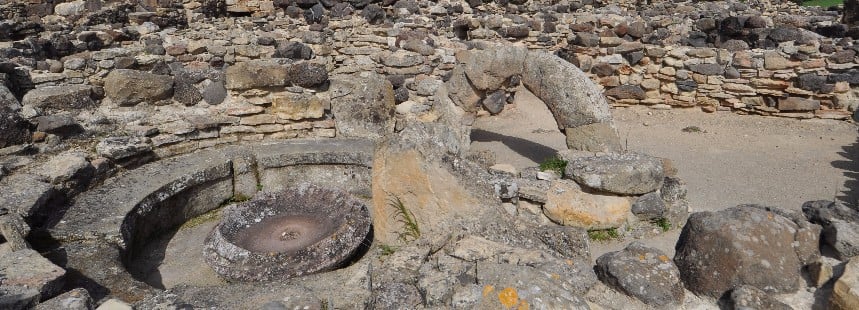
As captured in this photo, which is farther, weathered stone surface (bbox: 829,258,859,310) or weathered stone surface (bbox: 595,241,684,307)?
weathered stone surface (bbox: 595,241,684,307)

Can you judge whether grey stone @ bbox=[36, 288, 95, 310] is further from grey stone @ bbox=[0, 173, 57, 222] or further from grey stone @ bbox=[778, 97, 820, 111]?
grey stone @ bbox=[778, 97, 820, 111]

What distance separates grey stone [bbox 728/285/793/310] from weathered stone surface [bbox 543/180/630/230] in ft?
7.61

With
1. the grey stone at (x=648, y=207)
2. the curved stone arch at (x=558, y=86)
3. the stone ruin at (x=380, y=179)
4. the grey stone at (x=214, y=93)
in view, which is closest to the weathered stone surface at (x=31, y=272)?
the stone ruin at (x=380, y=179)

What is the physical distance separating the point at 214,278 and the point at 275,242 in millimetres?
643

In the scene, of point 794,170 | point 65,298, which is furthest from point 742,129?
point 65,298

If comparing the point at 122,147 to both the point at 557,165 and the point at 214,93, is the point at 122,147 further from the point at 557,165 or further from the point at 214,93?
the point at 557,165

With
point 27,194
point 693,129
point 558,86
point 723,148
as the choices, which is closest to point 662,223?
point 558,86

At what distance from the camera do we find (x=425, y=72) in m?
8.96

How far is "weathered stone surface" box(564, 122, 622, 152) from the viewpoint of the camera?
614 cm

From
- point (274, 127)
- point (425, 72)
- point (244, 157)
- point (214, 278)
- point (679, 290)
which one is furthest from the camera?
point (425, 72)

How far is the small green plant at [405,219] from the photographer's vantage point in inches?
193

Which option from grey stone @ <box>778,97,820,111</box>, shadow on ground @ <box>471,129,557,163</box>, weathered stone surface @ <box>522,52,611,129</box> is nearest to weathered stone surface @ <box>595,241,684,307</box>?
weathered stone surface @ <box>522,52,611,129</box>

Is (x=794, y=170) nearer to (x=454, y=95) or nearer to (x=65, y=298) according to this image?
(x=454, y=95)

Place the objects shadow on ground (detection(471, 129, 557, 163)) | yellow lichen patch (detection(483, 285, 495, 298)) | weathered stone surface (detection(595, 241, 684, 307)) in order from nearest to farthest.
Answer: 1. yellow lichen patch (detection(483, 285, 495, 298))
2. weathered stone surface (detection(595, 241, 684, 307))
3. shadow on ground (detection(471, 129, 557, 163))
